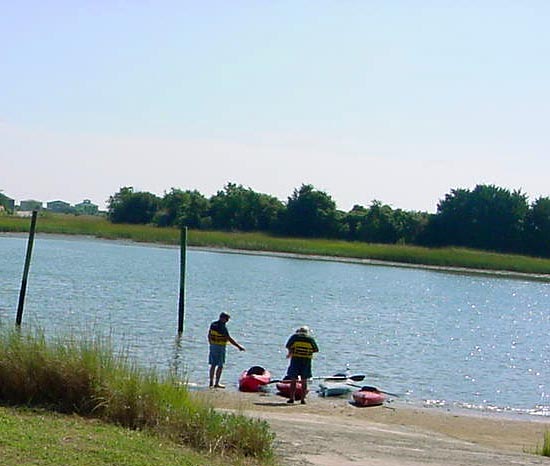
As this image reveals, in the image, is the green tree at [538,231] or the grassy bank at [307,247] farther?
the green tree at [538,231]

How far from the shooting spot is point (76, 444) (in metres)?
9.38

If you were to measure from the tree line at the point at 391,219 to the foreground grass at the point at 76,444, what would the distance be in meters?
83.5

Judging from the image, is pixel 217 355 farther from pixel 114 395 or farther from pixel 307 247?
pixel 307 247

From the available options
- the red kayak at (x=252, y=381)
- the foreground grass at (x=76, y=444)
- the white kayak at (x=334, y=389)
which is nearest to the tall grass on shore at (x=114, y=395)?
the foreground grass at (x=76, y=444)

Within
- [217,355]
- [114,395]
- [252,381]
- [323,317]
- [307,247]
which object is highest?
[307,247]

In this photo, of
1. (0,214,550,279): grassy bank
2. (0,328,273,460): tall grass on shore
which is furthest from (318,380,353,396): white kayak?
(0,214,550,279): grassy bank

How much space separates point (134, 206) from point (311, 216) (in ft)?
69.8

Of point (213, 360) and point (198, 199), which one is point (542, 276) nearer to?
point (198, 199)

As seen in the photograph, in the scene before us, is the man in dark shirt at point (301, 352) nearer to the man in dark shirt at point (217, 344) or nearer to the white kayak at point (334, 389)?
the man in dark shirt at point (217, 344)

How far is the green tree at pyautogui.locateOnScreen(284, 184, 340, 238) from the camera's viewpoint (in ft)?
313

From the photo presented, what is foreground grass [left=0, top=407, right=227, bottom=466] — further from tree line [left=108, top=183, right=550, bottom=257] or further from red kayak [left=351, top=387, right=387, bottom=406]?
tree line [left=108, top=183, right=550, bottom=257]

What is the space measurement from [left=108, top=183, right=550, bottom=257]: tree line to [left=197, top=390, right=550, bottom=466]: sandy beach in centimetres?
7203

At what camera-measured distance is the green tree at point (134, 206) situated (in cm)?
10569

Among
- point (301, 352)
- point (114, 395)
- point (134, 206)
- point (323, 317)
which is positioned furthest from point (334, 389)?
point (134, 206)
